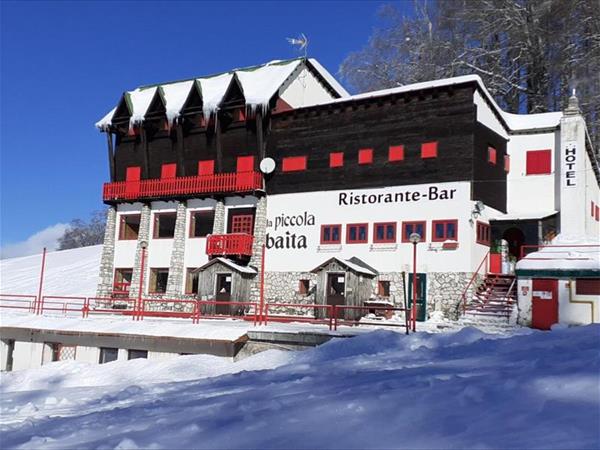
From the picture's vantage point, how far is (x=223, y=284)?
1156 inches

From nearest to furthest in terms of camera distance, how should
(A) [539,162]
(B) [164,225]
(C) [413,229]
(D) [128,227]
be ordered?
(C) [413,229]
(A) [539,162]
(B) [164,225]
(D) [128,227]

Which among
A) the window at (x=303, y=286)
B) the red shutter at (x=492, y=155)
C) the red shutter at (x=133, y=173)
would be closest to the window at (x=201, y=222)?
the red shutter at (x=133, y=173)

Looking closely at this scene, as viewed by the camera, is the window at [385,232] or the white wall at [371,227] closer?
the white wall at [371,227]

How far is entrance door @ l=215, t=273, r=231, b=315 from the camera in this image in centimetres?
2909

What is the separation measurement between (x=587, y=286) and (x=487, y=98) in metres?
11.3

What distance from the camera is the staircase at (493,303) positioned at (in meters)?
21.6

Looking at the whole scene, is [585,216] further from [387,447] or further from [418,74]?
[387,447]

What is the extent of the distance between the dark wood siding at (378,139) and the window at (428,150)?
189 mm

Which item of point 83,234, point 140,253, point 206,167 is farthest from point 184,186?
point 83,234

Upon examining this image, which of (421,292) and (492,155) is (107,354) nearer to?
(421,292)

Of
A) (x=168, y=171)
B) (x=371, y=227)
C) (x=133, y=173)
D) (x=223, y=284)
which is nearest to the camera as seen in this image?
(x=371, y=227)

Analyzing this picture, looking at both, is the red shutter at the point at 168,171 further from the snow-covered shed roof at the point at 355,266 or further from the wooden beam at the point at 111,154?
the snow-covered shed roof at the point at 355,266

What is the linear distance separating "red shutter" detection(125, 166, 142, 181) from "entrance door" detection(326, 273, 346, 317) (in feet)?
50.2

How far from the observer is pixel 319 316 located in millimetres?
26156
